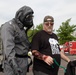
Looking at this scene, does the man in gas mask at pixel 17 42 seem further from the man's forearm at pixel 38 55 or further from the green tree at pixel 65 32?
the green tree at pixel 65 32

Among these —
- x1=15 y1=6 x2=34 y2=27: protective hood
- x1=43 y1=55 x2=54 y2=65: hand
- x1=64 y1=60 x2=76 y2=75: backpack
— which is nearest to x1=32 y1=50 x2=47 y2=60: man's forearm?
x1=43 y1=55 x2=54 y2=65: hand

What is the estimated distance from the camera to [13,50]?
3.57 meters

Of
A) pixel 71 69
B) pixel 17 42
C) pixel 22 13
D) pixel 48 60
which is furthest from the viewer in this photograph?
pixel 71 69

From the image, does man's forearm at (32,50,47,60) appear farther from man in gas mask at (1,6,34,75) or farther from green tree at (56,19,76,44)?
green tree at (56,19,76,44)

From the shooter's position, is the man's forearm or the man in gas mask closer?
the man in gas mask

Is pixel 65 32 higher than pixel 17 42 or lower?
lower

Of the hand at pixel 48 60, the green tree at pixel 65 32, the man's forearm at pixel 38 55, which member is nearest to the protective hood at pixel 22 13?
the man's forearm at pixel 38 55

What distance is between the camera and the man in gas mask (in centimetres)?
352

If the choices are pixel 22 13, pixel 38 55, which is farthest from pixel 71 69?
pixel 22 13

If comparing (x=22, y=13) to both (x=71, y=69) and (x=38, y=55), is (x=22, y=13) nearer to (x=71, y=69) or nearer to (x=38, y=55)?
(x=38, y=55)

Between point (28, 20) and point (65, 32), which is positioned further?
point (65, 32)

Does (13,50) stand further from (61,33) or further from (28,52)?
(61,33)

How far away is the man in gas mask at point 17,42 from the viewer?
352 centimetres

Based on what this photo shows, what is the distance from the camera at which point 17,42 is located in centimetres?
375
